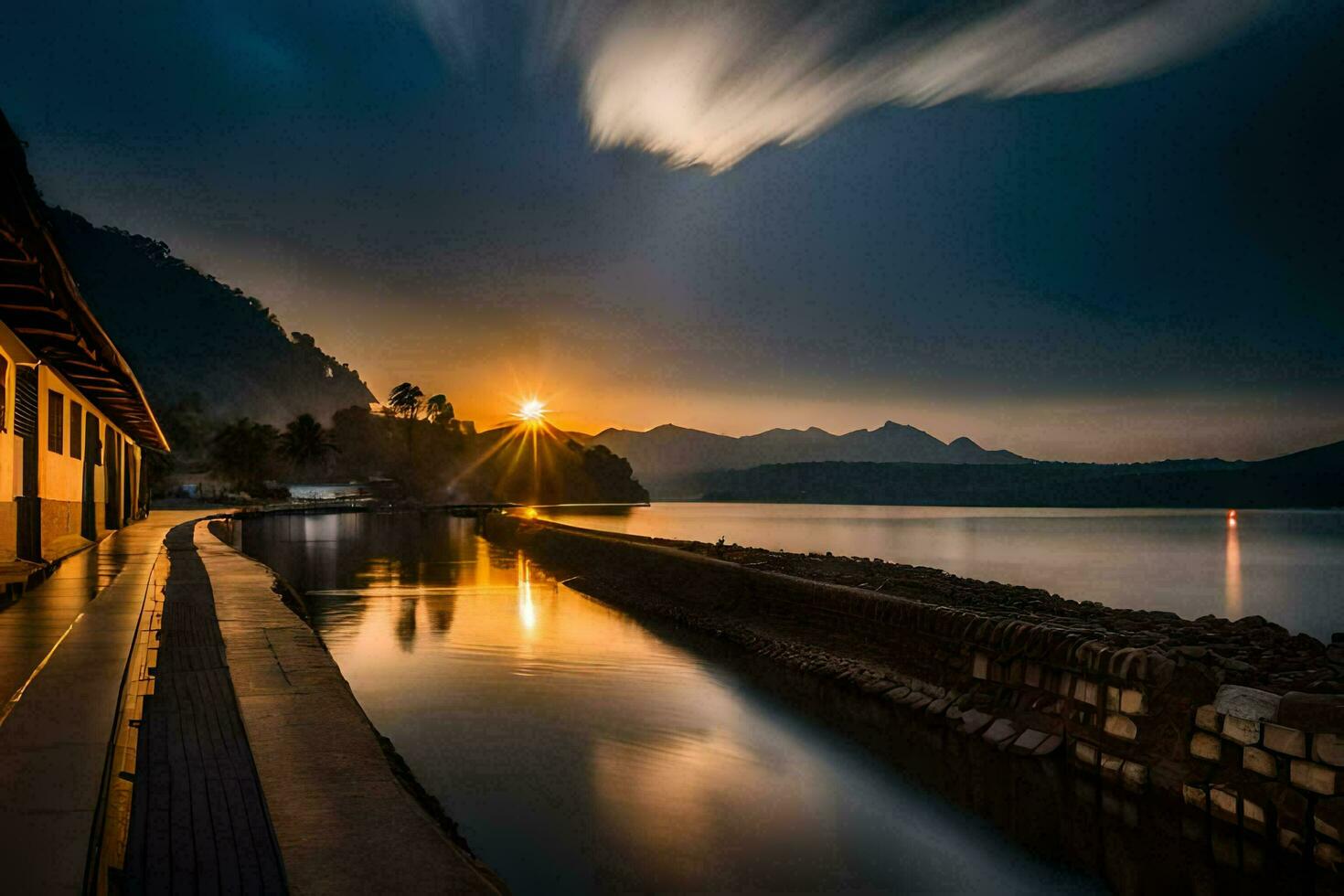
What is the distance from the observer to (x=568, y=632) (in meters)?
17.3

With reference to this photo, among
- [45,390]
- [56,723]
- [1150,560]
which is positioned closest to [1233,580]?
[1150,560]

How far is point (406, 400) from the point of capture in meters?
139

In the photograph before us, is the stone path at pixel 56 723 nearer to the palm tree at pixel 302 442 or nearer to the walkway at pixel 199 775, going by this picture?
the walkway at pixel 199 775

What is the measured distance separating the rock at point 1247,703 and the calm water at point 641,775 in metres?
1.69

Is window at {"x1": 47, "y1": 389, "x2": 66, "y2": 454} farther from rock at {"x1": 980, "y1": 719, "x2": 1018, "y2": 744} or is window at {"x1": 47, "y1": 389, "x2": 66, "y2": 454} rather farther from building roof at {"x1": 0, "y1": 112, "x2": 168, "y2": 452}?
A: rock at {"x1": 980, "y1": 719, "x2": 1018, "y2": 744}

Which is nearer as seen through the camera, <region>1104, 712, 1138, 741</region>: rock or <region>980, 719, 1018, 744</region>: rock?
<region>1104, 712, 1138, 741</region>: rock

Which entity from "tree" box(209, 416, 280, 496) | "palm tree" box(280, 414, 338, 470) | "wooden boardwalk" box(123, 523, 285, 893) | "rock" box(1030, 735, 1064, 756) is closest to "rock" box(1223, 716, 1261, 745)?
"rock" box(1030, 735, 1064, 756)

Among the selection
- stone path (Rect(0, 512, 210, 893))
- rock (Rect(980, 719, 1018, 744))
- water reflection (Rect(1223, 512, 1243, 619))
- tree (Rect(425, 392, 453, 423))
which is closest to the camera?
stone path (Rect(0, 512, 210, 893))

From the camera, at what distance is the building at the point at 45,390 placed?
20.9ft

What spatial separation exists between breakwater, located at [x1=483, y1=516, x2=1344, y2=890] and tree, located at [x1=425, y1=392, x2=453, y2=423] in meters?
143

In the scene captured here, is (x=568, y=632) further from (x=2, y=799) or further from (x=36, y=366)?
(x=2, y=799)

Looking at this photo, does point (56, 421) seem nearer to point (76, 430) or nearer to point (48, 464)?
point (48, 464)

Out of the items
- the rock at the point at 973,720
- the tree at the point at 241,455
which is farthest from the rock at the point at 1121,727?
the tree at the point at 241,455

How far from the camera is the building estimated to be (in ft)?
20.9
